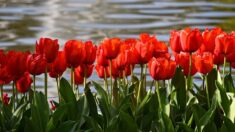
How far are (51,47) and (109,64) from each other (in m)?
0.36

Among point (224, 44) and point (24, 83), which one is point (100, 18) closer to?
point (24, 83)

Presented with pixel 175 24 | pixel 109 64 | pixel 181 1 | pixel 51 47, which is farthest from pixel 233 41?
pixel 181 1

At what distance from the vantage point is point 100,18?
44.8ft

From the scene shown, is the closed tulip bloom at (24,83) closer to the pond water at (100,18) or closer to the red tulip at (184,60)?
the red tulip at (184,60)

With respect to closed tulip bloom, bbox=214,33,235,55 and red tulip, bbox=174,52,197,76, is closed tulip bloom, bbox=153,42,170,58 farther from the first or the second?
closed tulip bloom, bbox=214,33,235,55

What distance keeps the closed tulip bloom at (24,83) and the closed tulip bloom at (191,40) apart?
75cm

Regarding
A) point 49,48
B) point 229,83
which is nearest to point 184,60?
point 229,83

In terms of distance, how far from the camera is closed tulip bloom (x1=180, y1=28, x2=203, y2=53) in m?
3.32

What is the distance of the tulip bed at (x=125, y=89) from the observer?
119 inches

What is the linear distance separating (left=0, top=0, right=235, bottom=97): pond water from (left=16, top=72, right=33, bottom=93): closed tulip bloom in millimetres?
6176

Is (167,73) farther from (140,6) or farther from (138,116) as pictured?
(140,6)

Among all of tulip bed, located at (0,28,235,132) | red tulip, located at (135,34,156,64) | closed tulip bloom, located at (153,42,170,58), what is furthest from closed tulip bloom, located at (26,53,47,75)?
closed tulip bloom, located at (153,42,170,58)

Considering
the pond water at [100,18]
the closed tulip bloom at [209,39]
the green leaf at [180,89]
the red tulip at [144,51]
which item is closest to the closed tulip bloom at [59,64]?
the red tulip at [144,51]

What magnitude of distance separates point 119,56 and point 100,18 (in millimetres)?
10277
